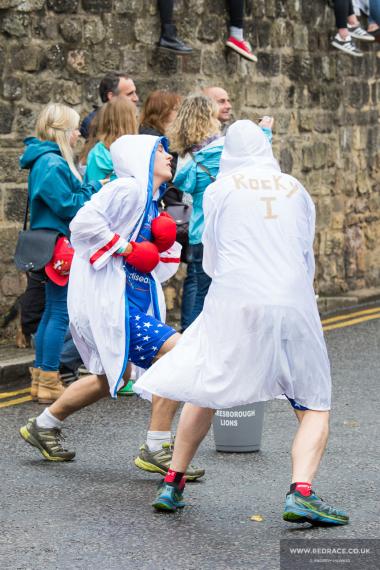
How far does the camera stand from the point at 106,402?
29.9ft

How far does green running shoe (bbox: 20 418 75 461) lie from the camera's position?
24.1 feet

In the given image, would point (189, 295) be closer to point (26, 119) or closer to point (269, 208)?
point (26, 119)

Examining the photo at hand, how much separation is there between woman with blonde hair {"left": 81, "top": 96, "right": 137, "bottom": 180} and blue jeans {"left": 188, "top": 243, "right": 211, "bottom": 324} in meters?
1.10

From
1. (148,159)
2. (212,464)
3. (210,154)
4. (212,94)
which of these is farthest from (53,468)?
(212,94)

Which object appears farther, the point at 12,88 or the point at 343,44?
Answer: the point at 343,44

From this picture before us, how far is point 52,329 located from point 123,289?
2.09m

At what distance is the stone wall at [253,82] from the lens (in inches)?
437

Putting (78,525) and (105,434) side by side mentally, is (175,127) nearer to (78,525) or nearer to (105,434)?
(105,434)

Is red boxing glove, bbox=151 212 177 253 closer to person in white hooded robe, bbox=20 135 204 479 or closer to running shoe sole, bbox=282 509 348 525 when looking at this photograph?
person in white hooded robe, bbox=20 135 204 479

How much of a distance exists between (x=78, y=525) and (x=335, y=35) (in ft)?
33.3

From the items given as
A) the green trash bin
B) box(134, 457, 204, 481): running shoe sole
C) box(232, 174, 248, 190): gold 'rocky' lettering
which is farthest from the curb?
box(232, 174, 248, 190): gold 'rocky' lettering

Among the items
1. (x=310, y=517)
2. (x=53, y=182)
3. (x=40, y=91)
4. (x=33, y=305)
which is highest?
(x=40, y=91)

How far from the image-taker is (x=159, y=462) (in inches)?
272

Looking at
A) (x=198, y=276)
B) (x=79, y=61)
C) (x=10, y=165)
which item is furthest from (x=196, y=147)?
(x=79, y=61)
